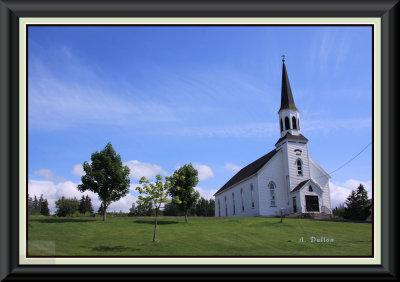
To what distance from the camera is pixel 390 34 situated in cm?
556

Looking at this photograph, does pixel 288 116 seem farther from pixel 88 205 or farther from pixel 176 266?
pixel 176 266

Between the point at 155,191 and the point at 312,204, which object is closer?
the point at 155,191

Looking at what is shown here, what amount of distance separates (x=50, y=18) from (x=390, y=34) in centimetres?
640

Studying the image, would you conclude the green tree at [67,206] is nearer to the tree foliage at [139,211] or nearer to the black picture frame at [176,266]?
the tree foliage at [139,211]

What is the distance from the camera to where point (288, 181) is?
2545 cm

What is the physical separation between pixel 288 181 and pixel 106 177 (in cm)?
1607

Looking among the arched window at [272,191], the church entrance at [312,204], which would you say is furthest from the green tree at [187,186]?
the church entrance at [312,204]

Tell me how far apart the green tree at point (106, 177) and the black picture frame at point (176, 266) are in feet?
30.1

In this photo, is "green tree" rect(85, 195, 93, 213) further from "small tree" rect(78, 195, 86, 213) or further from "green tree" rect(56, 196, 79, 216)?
"green tree" rect(56, 196, 79, 216)

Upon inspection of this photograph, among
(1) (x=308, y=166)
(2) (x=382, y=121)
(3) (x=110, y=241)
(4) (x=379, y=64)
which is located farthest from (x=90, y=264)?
(1) (x=308, y=166)

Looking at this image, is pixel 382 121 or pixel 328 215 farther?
pixel 328 215

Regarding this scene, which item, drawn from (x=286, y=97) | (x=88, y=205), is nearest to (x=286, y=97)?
(x=286, y=97)
